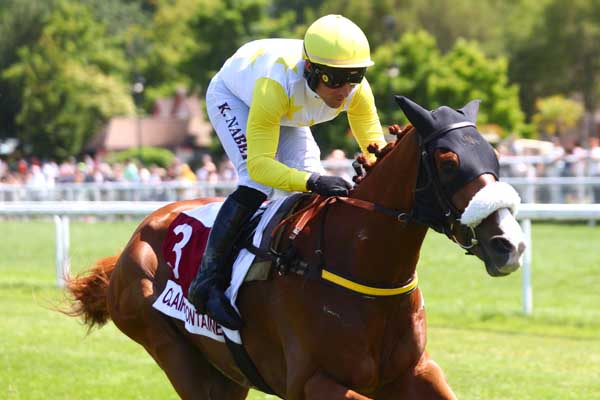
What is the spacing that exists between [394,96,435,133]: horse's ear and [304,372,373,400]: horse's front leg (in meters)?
1.10

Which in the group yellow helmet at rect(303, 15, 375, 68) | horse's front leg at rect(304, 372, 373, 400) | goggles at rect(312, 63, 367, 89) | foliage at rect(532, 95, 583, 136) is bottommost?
foliage at rect(532, 95, 583, 136)

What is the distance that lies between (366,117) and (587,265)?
8.76 meters

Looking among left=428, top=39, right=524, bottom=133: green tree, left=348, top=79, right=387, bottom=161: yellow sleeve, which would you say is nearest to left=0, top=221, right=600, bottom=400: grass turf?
left=348, top=79, right=387, bottom=161: yellow sleeve

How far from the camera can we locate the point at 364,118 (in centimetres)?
516

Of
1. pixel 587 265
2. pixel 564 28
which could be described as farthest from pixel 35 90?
pixel 587 265

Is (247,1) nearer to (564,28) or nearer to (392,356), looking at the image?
(564,28)

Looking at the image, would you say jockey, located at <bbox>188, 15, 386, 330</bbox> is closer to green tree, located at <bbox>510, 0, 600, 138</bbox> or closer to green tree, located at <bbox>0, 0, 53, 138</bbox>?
green tree, located at <bbox>510, 0, 600, 138</bbox>

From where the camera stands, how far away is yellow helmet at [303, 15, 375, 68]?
179 inches

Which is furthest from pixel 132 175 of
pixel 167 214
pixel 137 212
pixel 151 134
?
pixel 151 134

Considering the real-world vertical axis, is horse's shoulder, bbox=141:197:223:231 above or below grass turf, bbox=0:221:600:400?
above

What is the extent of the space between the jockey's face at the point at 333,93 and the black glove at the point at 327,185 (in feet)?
1.26

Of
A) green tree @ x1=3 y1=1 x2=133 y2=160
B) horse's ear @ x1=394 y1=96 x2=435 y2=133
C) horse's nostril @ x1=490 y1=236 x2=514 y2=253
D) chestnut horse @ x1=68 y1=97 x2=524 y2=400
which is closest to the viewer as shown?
horse's nostril @ x1=490 y1=236 x2=514 y2=253

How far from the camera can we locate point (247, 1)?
47.0 metres

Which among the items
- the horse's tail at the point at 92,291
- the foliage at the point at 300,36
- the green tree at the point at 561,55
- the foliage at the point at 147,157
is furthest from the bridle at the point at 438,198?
the green tree at the point at 561,55
